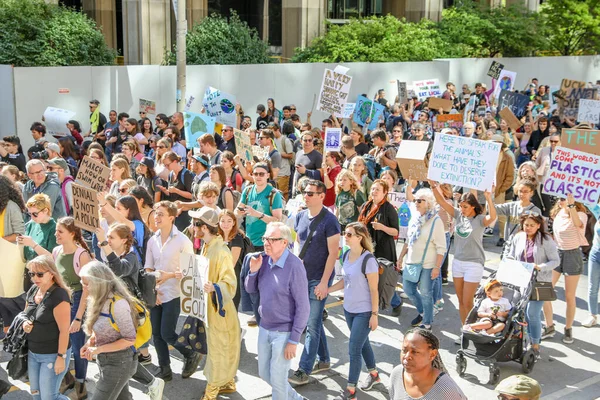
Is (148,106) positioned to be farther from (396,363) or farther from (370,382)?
(370,382)

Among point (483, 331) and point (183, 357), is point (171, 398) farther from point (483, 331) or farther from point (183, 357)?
point (483, 331)

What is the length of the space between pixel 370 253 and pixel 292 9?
22.6m

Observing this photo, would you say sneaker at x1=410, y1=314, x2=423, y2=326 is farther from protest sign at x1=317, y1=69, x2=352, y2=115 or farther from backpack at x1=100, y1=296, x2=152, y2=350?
protest sign at x1=317, y1=69, x2=352, y2=115

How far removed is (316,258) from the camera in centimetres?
775

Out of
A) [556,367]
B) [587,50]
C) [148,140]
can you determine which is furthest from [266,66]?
[587,50]

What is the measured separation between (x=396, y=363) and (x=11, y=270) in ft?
12.9

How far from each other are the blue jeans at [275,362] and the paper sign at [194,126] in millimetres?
7277

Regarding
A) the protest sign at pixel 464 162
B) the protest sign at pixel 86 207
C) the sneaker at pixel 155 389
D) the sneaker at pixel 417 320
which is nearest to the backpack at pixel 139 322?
the sneaker at pixel 155 389

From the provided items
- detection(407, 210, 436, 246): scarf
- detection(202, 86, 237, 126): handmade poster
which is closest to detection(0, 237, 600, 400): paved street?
detection(407, 210, 436, 246): scarf

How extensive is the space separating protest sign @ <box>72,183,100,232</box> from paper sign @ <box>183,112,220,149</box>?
579cm

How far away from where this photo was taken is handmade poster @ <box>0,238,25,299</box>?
24.8ft

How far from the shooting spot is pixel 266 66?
2155 centimetres

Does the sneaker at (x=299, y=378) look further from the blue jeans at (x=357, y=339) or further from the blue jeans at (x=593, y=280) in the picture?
the blue jeans at (x=593, y=280)

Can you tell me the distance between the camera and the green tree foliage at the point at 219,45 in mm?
Result: 23000
